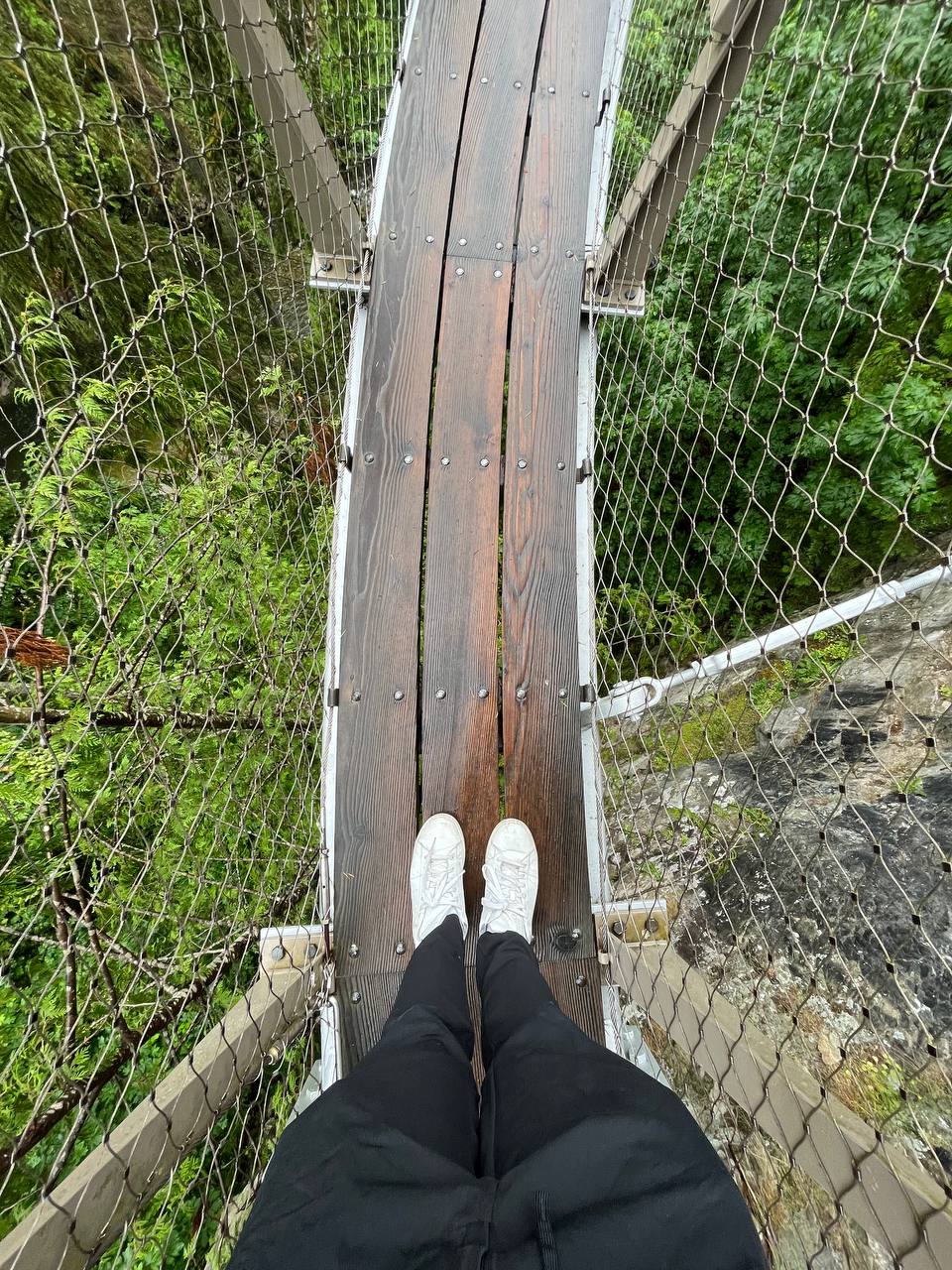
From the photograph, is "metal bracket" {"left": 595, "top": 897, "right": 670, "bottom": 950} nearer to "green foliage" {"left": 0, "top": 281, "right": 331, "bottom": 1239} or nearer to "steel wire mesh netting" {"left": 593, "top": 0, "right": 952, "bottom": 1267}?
"steel wire mesh netting" {"left": 593, "top": 0, "right": 952, "bottom": 1267}

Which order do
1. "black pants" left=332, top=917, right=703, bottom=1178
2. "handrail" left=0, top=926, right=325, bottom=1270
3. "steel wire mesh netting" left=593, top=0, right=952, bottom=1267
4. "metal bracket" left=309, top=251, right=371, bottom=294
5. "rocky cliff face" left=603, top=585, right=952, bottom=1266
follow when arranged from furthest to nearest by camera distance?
"metal bracket" left=309, top=251, right=371, bottom=294, "rocky cliff face" left=603, top=585, right=952, bottom=1266, "steel wire mesh netting" left=593, top=0, right=952, bottom=1267, "black pants" left=332, top=917, right=703, bottom=1178, "handrail" left=0, top=926, right=325, bottom=1270

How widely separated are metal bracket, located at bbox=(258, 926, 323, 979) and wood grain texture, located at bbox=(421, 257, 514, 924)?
385mm

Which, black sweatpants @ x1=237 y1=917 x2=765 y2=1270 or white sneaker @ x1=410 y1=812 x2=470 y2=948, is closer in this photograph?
black sweatpants @ x1=237 y1=917 x2=765 y2=1270

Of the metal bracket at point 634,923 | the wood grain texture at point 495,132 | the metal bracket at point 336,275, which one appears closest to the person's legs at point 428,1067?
the metal bracket at point 634,923

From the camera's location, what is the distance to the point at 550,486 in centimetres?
172

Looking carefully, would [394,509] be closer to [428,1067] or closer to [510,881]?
[510,881]

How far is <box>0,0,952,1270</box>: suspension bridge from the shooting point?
123cm

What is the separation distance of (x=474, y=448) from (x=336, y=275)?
720 millimetres

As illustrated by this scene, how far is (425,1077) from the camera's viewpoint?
0.95 metres

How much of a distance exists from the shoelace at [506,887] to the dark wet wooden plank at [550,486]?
0.26 ft

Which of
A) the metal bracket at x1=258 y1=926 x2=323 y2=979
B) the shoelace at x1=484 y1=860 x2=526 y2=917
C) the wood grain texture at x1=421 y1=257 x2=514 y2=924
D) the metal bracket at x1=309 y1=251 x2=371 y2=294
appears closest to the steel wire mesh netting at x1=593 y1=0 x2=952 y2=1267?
the shoelace at x1=484 y1=860 x2=526 y2=917

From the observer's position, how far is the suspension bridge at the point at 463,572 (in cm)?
123

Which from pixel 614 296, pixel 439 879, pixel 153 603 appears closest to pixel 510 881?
pixel 439 879

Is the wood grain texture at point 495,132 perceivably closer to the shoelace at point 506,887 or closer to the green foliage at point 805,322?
the green foliage at point 805,322
